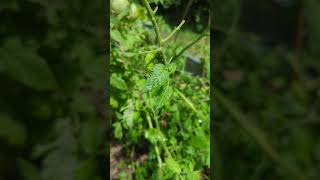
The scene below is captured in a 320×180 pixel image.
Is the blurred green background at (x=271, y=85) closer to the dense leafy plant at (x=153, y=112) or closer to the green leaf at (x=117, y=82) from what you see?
the dense leafy plant at (x=153, y=112)

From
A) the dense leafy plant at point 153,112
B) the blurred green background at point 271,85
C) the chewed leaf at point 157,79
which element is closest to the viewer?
the chewed leaf at point 157,79

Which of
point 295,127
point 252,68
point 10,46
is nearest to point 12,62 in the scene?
point 10,46

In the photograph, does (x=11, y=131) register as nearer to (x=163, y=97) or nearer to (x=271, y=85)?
(x=163, y=97)

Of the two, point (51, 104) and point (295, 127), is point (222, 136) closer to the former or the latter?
point (295, 127)

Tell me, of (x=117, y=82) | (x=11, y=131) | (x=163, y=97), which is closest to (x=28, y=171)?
(x=11, y=131)

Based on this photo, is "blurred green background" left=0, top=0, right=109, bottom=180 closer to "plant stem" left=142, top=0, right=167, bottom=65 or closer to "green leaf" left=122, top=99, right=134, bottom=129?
"plant stem" left=142, top=0, right=167, bottom=65

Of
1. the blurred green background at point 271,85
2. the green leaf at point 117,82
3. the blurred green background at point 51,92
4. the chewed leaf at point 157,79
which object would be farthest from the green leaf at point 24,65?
the blurred green background at point 271,85
